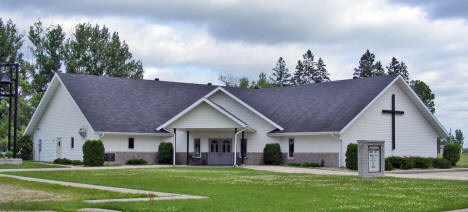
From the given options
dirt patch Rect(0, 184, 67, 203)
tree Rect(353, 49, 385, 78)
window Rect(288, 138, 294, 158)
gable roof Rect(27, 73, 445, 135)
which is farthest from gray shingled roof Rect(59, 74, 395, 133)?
tree Rect(353, 49, 385, 78)

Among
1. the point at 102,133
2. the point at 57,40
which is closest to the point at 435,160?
the point at 102,133

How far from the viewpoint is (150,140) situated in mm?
43562

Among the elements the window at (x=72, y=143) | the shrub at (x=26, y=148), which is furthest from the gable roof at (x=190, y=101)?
the shrub at (x=26, y=148)

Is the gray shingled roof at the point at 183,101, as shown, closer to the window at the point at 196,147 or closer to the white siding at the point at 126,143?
the white siding at the point at 126,143

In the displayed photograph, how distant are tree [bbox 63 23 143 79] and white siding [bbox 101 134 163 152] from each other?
27.6 m

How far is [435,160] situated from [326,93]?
30.3 feet

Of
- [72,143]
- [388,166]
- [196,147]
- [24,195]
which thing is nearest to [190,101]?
[196,147]

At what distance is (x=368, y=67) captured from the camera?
8388 centimetres

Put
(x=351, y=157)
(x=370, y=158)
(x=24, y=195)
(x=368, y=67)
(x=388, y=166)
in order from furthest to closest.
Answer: (x=368, y=67) → (x=388, y=166) → (x=351, y=157) → (x=370, y=158) → (x=24, y=195)

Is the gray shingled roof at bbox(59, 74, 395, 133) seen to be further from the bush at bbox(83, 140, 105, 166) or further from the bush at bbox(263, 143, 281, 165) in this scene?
the bush at bbox(83, 140, 105, 166)

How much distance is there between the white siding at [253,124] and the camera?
43281 millimetres

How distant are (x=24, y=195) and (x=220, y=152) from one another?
1083 inches

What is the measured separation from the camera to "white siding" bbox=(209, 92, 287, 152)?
4328cm

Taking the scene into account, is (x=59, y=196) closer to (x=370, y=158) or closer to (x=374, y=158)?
(x=370, y=158)
